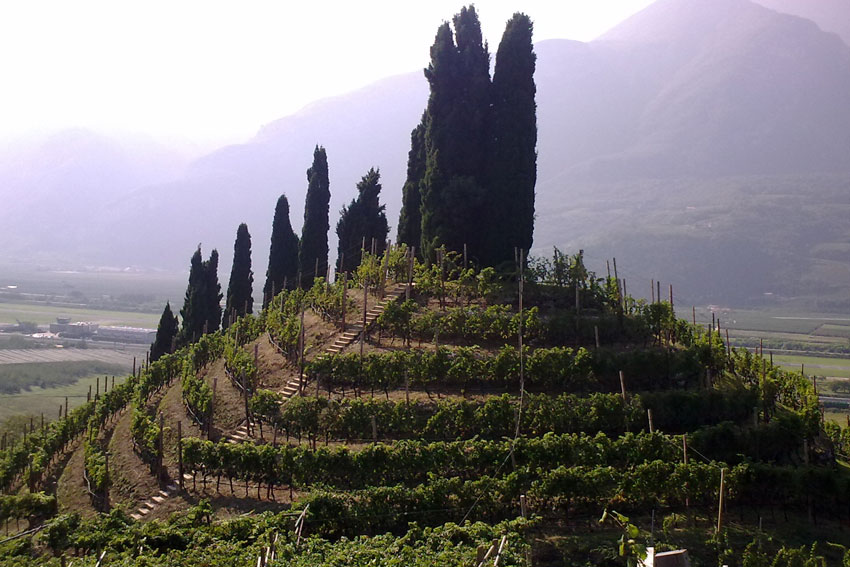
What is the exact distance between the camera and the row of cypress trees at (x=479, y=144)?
913 inches

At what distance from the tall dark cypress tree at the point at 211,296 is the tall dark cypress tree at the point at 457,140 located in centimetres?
1634

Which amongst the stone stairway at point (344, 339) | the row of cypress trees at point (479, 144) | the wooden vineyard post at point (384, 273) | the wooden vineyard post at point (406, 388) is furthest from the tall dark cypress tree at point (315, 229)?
the wooden vineyard post at point (406, 388)

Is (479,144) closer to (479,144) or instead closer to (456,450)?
(479,144)

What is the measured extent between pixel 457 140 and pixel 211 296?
18.2 metres

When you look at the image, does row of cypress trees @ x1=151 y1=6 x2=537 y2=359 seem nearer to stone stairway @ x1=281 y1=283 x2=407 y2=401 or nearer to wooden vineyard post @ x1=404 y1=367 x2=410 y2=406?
stone stairway @ x1=281 y1=283 x2=407 y2=401

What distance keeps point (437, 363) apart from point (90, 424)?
11.6 metres

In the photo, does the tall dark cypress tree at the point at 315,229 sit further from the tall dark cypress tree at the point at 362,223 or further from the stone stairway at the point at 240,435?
the stone stairway at the point at 240,435

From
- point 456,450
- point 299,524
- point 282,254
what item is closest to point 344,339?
point 456,450

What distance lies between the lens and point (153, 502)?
49.6 feet

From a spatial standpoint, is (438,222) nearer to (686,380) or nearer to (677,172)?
(686,380)

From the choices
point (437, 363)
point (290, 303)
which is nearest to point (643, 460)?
point (437, 363)

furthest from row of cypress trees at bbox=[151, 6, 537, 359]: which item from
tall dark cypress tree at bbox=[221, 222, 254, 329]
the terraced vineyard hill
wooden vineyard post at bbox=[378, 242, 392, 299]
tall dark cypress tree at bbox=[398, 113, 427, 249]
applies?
tall dark cypress tree at bbox=[221, 222, 254, 329]

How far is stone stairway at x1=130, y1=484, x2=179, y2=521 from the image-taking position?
14750mm

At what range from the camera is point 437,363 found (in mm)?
16641
